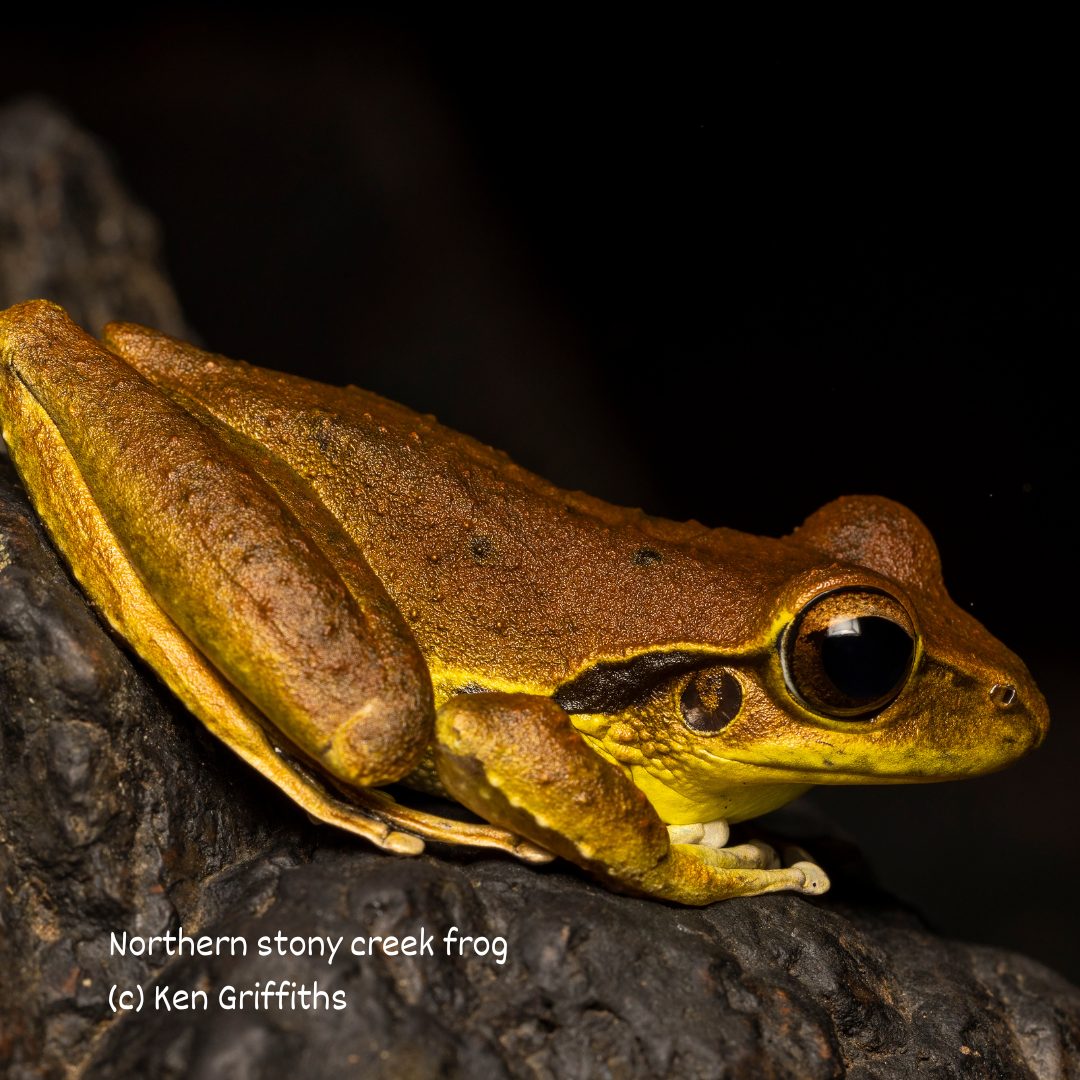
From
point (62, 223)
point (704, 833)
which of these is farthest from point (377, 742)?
point (62, 223)

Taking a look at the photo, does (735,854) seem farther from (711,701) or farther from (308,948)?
(308,948)

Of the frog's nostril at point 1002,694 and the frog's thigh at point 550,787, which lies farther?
the frog's nostril at point 1002,694

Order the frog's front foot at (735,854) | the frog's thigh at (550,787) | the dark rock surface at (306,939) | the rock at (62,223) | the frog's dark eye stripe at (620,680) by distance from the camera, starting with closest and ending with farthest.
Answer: the dark rock surface at (306,939), the frog's thigh at (550,787), the frog's dark eye stripe at (620,680), the frog's front foot at (735,854), the rock at (62,223)

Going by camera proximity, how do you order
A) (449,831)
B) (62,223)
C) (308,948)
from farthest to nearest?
(62,223)
(449,831)
(308,948)

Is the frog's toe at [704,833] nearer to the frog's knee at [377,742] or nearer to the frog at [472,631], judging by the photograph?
the frog at [472,631]

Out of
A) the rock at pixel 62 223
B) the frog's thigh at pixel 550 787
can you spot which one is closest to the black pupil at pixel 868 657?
the frog's thigh at pixel 550 787

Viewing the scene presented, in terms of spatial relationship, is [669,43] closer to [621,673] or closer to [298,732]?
[621,673]

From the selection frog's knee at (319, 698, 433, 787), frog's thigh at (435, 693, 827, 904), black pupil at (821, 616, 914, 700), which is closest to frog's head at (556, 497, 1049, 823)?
black pupil at (821, 616, 914, 700)

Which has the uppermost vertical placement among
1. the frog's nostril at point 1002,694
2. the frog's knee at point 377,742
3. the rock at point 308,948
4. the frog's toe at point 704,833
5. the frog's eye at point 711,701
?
the frog's nostril at point 1002,694
